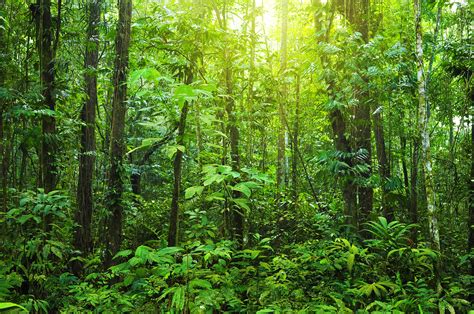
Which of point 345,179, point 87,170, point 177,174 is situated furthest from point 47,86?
point 345,179

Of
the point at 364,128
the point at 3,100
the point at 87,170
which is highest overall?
the point at 3,100

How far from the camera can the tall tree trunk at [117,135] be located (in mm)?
4895

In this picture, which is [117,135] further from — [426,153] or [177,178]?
[426,153]

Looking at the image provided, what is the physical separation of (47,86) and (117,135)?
1.08 metres

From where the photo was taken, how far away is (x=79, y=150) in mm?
7207

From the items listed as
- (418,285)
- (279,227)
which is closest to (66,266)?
(279,227)

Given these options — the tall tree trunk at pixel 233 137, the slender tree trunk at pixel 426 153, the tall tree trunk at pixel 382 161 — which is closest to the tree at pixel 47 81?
the tall tree trunk at pixel 233 137

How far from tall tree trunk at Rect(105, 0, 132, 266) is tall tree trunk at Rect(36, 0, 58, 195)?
77cm

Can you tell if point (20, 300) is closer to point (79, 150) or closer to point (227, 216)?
point (227, 216)

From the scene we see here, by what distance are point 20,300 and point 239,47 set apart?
4035mm

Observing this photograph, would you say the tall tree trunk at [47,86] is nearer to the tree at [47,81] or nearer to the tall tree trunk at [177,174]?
the tree at [47,81]

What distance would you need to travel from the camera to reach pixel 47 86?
14.4 feet

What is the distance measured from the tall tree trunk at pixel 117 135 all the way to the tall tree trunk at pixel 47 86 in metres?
0.77

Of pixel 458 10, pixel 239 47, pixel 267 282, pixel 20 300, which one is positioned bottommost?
pixel 20 300
